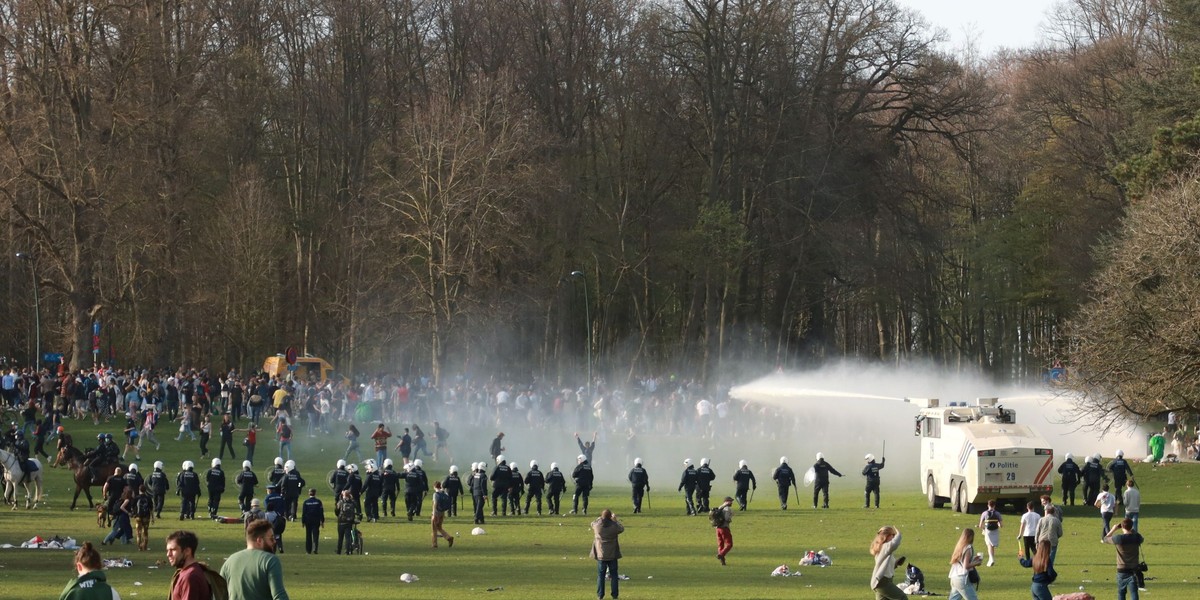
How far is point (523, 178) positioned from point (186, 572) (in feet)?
181

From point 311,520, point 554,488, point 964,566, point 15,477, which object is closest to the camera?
point 964,566

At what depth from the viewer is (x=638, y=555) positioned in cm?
3153

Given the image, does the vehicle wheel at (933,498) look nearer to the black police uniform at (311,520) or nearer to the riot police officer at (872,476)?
the riot police officer at (872,476)

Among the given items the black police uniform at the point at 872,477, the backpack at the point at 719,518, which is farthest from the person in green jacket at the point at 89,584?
the black police uniform at the point at 872,477

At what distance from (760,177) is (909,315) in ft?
52.2

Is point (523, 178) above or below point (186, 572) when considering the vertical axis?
above

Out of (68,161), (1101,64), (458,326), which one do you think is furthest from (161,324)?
(1101,64)

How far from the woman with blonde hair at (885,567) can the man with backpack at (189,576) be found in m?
7.59

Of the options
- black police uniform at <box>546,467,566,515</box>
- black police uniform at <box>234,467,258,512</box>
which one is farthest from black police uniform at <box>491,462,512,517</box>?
black police uniform at <box>234,467,258,512</box>

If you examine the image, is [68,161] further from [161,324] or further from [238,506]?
[238,506]

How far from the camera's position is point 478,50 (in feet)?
249

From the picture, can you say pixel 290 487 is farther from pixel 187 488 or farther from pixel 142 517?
pixel 142 517

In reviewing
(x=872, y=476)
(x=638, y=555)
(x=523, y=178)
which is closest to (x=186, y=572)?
(x=638, y=555)

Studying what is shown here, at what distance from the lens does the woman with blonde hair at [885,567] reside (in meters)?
17.1
